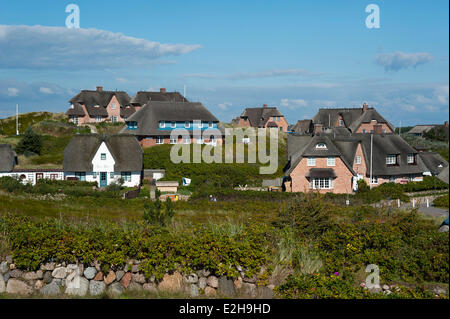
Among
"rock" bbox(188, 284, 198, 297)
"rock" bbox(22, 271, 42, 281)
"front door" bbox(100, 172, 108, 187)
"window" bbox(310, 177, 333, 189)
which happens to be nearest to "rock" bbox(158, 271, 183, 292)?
"rock" bbox(188, 284, 198, 297)

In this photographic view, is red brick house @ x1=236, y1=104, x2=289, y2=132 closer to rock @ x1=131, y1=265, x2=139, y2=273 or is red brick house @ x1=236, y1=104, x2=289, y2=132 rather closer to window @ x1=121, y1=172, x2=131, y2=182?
window @ x1=121, y1=172, x2=131, y2=182

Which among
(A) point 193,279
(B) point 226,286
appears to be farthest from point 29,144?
(B) point 226,286

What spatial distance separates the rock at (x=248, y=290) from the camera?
1181 centimetres

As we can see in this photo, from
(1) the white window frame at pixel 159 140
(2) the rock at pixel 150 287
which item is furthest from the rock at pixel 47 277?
(1) the white window frame at pixel 159 140

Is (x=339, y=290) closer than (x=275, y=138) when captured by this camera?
Yes

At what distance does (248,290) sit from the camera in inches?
470

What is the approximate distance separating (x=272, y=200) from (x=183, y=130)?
29.1 metres

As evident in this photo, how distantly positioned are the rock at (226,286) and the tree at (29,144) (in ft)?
159

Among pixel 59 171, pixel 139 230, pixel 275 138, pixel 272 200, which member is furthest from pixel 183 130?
pixel 139 230

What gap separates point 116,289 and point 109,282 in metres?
0.31

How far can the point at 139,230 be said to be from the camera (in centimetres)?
1334

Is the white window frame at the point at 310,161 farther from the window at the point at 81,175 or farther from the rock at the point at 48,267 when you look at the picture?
the rock at the point at 48,267

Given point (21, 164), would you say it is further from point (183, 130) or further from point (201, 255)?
point (201, 255)

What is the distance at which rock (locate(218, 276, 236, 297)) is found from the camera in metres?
11.9
